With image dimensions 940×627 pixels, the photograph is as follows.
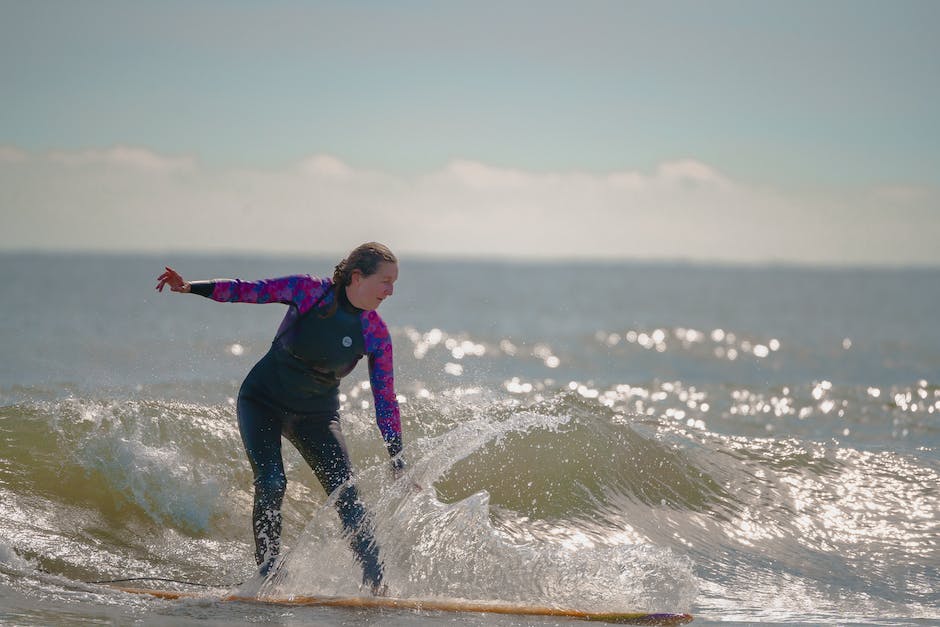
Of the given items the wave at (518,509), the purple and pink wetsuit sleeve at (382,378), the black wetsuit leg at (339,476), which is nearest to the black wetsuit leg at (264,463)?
the black wetsuit leg at (339,476)

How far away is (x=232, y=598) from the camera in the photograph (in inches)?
208

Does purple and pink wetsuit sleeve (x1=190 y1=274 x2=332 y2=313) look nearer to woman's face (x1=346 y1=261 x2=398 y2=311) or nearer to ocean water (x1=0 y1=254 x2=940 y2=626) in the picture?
woman's face (x1=346 y1=261 x2=398 y2=311)

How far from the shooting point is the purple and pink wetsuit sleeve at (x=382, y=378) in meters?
5.48

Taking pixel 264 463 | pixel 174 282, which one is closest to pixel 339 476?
pixel 264 463

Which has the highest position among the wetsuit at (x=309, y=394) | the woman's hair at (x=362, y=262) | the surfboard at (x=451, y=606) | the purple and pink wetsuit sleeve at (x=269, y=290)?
the woman's hair at (x=362, y=262)

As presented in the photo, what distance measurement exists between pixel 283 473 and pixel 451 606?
117cm

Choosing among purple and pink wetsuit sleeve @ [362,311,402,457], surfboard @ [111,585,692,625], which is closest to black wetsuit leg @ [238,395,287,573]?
surfboard @ [111,585,692,625]

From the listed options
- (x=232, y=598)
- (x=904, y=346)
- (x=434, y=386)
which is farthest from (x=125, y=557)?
(x=904, y=346)

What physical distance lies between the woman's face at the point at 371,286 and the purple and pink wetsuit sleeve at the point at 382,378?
11cm

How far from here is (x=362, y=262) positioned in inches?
209

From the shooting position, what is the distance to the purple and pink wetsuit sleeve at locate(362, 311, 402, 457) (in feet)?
18.0

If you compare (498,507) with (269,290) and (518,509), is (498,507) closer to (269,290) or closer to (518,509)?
(518,509)

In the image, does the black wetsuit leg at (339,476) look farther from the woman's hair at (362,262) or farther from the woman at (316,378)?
the woman's hair at (362,262)

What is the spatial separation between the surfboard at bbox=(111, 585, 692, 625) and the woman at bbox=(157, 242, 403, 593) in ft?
0.66
